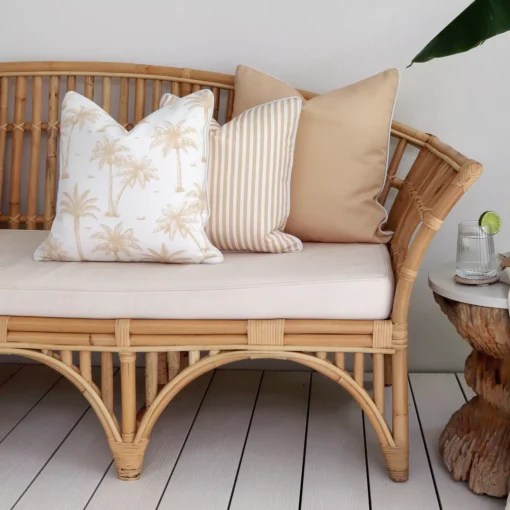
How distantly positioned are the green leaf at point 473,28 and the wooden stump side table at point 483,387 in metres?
0.51

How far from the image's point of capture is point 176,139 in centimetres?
190

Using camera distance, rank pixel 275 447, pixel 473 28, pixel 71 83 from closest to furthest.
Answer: pixel 473 28 < pixel 275 447 < pixel 71 83

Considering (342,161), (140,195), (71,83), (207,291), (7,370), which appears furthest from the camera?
(7,370)

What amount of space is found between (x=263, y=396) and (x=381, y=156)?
76 centimetres

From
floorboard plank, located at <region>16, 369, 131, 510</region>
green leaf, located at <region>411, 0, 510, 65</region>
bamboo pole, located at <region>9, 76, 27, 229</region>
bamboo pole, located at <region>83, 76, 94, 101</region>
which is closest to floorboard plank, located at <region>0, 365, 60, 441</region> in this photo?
floorboard plank, located at <region>16, 369, 131, 510</region>

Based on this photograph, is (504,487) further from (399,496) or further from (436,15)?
(436,15)

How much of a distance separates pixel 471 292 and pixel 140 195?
30.6 inches

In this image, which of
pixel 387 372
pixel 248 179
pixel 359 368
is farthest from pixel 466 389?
pixel 248 179

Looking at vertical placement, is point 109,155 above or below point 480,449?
above

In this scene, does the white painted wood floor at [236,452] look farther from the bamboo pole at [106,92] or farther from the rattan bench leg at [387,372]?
the bamboo pole at [106,92]

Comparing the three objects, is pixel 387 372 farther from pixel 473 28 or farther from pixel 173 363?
pixel 473 28

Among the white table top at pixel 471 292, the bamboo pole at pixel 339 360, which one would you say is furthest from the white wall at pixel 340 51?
the bamboo pole at pixel 339 360

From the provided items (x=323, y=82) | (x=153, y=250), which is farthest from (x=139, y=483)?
(x=323, y=82)

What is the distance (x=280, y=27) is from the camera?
2.38m
